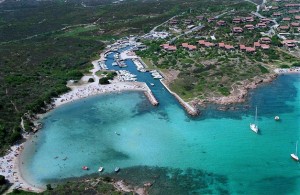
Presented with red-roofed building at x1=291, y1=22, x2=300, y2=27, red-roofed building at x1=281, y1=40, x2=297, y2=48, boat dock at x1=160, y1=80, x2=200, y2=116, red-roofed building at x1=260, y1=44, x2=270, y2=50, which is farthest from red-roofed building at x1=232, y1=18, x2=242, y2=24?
boat dock at x1=160, y1=80, x2=200, y2=116

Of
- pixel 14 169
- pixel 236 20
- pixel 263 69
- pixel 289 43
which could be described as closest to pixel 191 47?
pixel 263 69

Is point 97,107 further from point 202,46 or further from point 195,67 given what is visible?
point 202,46

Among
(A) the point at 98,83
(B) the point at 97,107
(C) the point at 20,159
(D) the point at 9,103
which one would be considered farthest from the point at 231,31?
(C) the point at 20,159

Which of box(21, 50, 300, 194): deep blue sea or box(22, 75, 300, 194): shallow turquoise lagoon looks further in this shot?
box(22, 75, 300, 194): shallow turquoise lagoon

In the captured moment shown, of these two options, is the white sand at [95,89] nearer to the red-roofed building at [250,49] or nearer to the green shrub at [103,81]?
the green shrub at [103,81]

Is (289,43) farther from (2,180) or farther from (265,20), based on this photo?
(2,180)

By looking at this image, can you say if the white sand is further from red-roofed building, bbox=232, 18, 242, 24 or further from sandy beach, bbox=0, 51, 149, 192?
red-roofed building, bbox=232, 18, 242, 24

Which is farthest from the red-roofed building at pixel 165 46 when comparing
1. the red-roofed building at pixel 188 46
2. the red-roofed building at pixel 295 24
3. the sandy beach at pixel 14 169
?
the sandy beach at pixel 14 169
